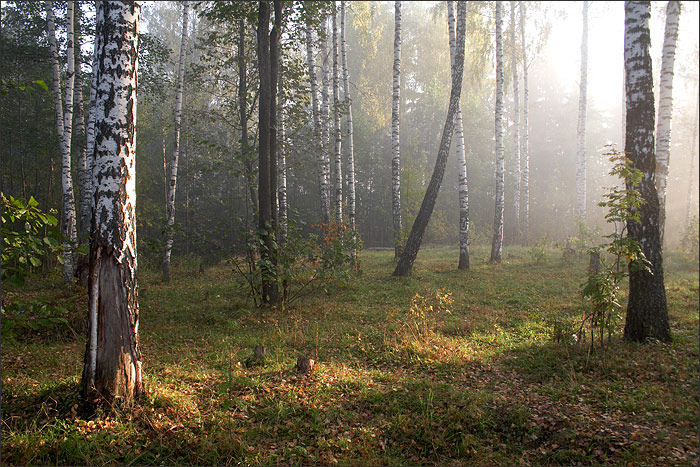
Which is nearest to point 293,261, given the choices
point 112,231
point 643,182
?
point 112,231

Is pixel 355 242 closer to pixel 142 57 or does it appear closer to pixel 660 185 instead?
pixel 660 185

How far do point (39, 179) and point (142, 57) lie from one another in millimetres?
5362

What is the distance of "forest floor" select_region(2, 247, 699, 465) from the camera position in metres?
3.36

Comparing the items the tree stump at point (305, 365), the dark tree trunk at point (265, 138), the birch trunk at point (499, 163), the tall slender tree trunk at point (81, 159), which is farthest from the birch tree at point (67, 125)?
the birch trunk at point (499, 163)

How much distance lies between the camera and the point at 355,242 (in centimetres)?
988

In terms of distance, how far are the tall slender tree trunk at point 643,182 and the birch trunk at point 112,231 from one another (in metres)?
6.04

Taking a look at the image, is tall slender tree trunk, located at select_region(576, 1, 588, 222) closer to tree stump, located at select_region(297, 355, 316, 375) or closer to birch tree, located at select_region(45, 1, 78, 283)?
tree stump, located at select_region(297, 355, 316, 375)

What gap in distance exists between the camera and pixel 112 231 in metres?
3.52

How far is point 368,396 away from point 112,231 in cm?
298

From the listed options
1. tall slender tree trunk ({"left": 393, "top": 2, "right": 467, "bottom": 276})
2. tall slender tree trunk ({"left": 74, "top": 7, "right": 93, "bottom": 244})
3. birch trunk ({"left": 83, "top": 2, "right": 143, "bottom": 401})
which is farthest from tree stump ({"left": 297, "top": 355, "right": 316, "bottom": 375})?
tall slender tree trunk ({"left": 74, "top": 7, "right": 93, "bottom": 244})

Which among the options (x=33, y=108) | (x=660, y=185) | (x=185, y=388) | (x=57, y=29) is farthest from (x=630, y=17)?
(x=33, y=108)

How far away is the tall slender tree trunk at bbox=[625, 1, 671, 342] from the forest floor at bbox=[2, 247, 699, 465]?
1.17 feet

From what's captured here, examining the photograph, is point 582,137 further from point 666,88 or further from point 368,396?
point 368,396

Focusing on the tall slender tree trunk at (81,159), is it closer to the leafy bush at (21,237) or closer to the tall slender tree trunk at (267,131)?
the tall slender tree trunk at (267,131)
